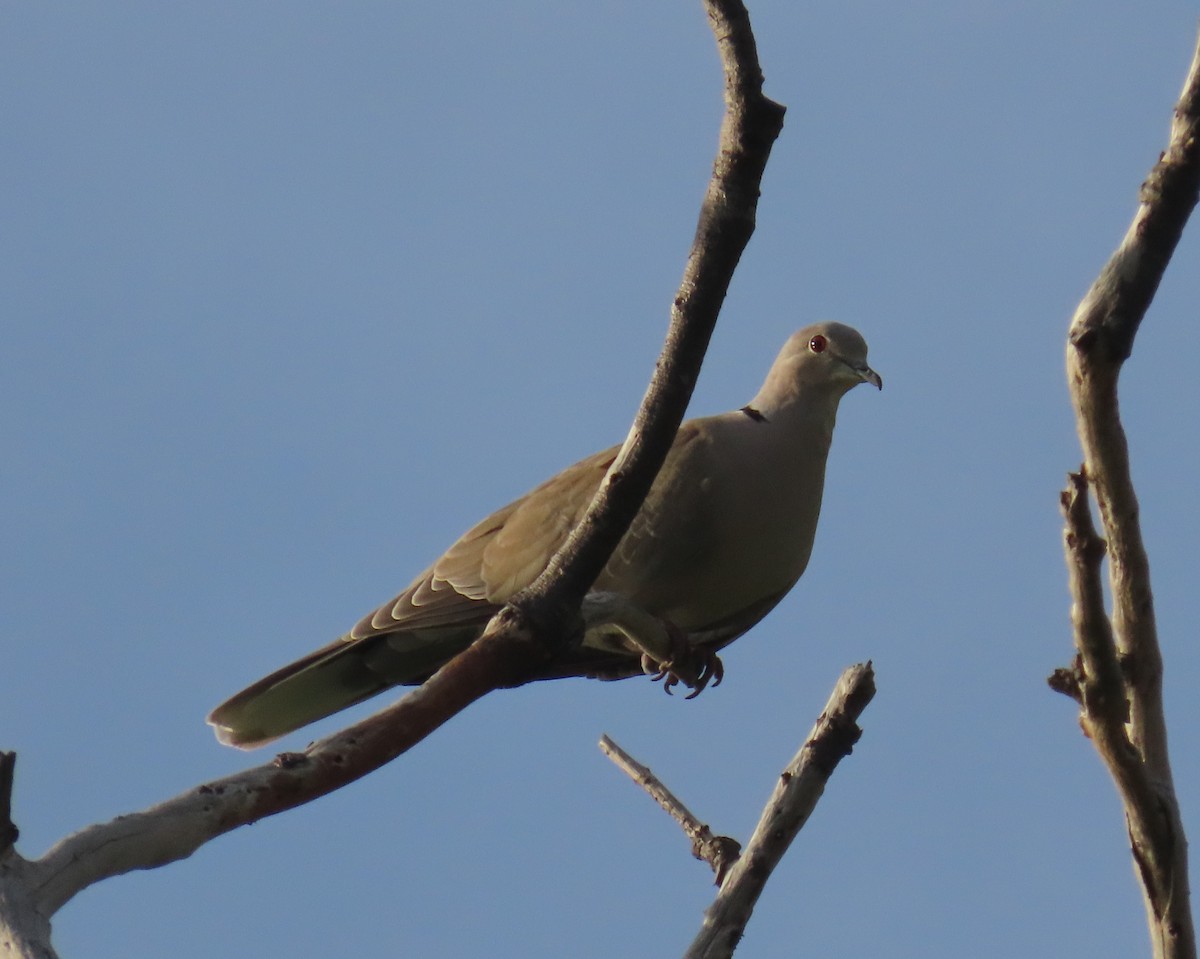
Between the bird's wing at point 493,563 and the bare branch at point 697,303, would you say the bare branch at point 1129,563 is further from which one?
the bird's wing at point 493,563

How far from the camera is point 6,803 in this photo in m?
2.04

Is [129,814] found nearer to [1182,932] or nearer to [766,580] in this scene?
[1182,932]

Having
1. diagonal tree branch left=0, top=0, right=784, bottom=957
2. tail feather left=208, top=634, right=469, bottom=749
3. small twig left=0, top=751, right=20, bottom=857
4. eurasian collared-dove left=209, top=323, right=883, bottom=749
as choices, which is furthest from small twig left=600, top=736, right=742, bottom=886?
small twig left=0, top=751, right=20, bottom=857

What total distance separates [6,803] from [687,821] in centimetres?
192

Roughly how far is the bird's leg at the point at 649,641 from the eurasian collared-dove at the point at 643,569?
0.09 ft

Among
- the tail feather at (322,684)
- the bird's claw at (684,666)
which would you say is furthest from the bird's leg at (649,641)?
the tail feather at (322,684)

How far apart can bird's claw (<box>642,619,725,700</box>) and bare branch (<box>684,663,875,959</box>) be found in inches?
26.9

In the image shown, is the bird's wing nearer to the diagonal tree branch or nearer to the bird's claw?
the bird's claw

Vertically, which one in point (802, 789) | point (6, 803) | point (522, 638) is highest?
point (522, 638)

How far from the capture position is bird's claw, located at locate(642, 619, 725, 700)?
4.00 metres

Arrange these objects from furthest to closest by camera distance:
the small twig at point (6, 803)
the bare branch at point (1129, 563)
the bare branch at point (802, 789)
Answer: the bare branch at point (802, 789) < the bare branch at point (1129, 563) < the small twig at point (6, 803)

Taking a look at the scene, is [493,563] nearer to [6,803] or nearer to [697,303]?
[697,303]

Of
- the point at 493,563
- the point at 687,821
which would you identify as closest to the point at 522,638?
the point at 687,821

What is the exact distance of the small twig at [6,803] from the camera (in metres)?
2.01
